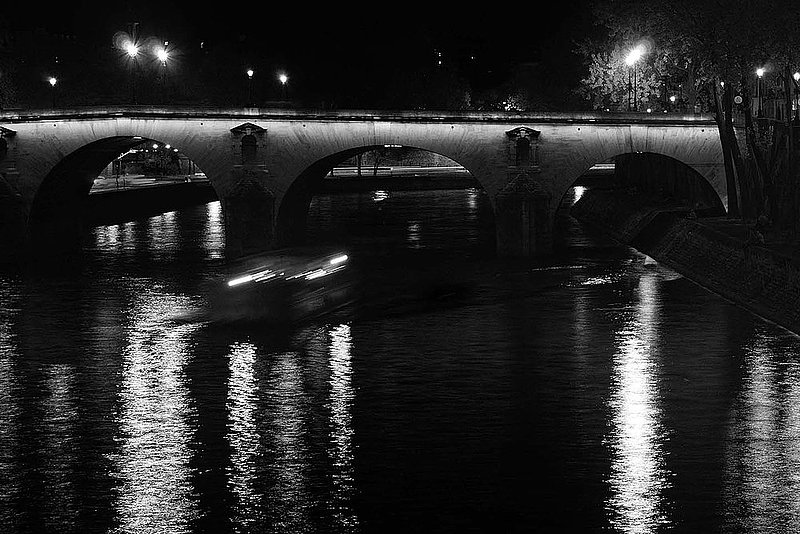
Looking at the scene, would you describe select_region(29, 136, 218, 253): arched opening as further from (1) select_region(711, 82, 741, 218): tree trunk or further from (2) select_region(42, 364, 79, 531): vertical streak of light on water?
(2) select_region(42, 364, 79, 531): vertical streak of light on water

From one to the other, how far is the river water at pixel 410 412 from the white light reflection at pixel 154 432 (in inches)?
4.4

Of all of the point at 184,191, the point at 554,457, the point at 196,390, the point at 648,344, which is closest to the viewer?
the point at 554,457

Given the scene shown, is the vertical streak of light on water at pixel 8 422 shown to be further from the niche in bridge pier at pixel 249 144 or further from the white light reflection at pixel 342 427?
the niche in bridge pier at pixel 249 144

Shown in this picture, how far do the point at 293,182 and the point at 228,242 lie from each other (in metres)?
5.76

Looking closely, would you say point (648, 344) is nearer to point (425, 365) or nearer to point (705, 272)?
point (425, 365)

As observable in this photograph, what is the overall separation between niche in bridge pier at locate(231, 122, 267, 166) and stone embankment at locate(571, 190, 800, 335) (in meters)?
25.7

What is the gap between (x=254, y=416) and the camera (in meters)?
47.0

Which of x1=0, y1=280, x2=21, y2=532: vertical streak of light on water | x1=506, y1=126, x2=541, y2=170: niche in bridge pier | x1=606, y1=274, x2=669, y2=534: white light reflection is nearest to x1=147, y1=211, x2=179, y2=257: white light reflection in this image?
x1=506, y1=126, x2=541, y2=170: niche in bridge pier

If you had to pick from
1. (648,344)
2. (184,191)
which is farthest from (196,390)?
(184,191)

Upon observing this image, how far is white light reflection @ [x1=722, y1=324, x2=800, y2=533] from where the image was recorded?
36.2m

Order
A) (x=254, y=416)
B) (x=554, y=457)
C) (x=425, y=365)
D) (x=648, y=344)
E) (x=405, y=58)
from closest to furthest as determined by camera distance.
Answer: (x=554, y=457) → (x=254, y=416) → (x=425, y=365) → (x=648, y=344) → (x=405, y=58)

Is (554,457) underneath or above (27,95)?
underneath

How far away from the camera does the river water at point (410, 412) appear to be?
37.1m

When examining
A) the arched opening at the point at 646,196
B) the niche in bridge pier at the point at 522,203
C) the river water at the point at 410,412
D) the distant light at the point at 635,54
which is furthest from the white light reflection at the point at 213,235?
the distant light at the point at 635,54
